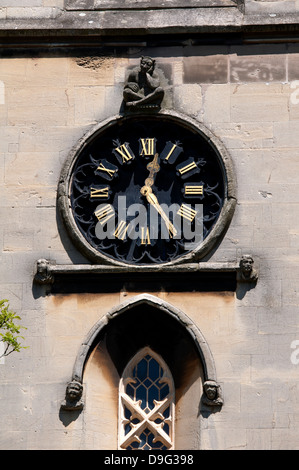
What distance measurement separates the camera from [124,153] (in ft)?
86.0

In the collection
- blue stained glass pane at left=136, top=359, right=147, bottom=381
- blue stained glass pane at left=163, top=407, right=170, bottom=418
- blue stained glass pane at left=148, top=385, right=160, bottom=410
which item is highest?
blue stained glass pane at left=136, top=359, right=147, bottom=381

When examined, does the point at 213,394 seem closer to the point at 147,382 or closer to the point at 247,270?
the point at 147,382

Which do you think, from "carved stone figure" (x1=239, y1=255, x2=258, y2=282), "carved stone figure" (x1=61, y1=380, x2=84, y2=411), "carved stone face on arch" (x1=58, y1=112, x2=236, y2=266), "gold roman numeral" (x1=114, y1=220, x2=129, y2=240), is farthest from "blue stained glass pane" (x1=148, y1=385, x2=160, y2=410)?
"gold roman numeral" (x1=114, y1=220, x2=129, y2=240)

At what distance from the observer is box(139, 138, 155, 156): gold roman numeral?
26203mm

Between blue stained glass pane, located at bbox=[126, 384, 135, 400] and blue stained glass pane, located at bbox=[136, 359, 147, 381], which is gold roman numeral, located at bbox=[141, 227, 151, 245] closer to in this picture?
blue stained glass pane, located at bbox=[136, 359, 147, 381]

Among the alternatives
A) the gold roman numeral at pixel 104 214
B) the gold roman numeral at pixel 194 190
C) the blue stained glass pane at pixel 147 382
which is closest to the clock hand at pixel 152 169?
the gold roman numeral at pixel 194 190

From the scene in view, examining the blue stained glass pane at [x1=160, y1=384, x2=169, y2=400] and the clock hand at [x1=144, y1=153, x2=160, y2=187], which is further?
the clock hand at [x1=144, y1=153, x2=160, y2=187]

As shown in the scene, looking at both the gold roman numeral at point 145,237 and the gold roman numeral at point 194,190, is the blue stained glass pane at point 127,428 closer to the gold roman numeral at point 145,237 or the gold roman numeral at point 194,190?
the gold roman numeral at point 145,237

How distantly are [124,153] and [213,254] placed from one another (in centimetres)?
193

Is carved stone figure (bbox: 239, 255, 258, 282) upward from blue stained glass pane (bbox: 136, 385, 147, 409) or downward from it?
upward

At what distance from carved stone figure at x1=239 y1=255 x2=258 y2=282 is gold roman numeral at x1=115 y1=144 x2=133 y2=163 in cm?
221

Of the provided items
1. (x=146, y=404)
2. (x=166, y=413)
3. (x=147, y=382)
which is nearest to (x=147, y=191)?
(x=147, y=382)
